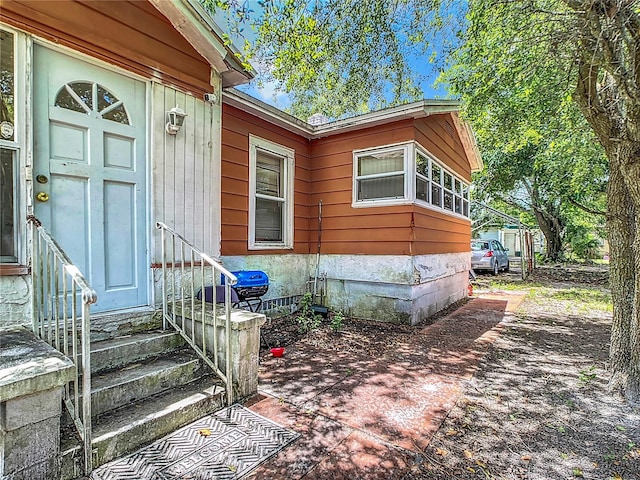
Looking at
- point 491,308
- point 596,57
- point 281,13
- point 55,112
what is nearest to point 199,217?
point 55,112

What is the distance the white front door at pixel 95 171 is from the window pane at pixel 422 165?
4.38 meters

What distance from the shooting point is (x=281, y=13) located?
3387 mm

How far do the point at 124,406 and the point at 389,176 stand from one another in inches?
192

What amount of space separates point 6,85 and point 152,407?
265 centimetres

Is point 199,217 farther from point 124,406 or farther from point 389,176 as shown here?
point 389,176

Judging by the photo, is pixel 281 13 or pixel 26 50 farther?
pixel 281 13

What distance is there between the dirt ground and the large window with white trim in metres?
2.17

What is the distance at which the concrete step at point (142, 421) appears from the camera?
194cm

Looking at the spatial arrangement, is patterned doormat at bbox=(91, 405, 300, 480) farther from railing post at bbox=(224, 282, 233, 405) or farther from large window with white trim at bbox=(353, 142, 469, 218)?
large window with white trim at bbox=(353, 142, 469, 218)

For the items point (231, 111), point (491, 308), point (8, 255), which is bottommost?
point (491, 308)

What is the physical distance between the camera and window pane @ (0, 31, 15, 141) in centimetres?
252

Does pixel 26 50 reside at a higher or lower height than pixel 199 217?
higher

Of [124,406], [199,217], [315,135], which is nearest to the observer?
[124,406]

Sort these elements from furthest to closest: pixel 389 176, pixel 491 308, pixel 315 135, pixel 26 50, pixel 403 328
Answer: pixel 491 308 < pixel 315 135 < pixel 389 176 < pixel 403 328 < pixel 26 50
